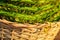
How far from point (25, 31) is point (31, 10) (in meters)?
0.10

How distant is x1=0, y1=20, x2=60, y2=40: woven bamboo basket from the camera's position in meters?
0.95

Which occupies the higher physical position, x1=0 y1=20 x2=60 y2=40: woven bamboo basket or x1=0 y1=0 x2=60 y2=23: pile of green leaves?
x1=0 y1=0 x2=60 y2=23: pile of green leaves

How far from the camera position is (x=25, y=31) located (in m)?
0.96

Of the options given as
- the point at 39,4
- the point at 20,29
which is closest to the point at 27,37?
the point at 20,29

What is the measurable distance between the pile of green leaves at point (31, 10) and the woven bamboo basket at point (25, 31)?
0.03 m

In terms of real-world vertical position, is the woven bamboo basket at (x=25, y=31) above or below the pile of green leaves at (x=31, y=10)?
below

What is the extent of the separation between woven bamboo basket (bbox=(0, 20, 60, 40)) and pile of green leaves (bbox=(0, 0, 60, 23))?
3 centimetres

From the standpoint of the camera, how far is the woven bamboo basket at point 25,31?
0.95 meters

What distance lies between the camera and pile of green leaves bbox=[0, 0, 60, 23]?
966 mm

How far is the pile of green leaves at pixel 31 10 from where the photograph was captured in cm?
97

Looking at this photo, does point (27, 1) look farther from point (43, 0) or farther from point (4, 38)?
point (4, 38)

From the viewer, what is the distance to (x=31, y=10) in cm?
97

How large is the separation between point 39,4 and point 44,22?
0.09 metres

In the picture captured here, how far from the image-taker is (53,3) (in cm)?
98
